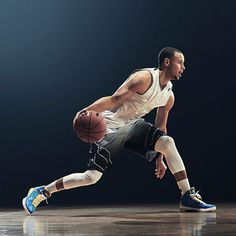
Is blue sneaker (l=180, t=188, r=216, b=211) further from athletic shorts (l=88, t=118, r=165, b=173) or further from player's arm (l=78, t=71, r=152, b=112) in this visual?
player's arm (l=78, t=71, r=152, b=112)

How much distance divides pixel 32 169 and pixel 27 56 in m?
0.95

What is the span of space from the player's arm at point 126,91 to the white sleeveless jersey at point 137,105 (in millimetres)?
49

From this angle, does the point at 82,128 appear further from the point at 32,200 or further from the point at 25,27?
the point at 25,27

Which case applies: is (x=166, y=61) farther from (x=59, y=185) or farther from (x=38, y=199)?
(x=38, y=199)

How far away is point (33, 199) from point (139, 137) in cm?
69

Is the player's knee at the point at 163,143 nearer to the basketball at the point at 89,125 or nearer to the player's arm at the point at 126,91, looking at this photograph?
the player's arm at the point at 126,91

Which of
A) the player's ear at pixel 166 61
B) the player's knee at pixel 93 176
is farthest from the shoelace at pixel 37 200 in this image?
the player's ear at pixel 166 61

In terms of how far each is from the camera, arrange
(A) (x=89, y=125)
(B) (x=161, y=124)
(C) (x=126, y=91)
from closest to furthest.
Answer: (A) (x=89, y=125), (C) (x=126, y=91), (B) (x=161, y=124)

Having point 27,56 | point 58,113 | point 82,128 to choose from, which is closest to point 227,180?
point 58,113

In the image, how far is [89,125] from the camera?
3.34 meters

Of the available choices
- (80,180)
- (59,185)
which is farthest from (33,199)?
(80,180)

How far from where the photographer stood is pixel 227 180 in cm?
546

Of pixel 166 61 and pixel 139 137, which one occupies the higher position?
pixel 166 61

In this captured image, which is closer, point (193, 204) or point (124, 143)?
point (193, 204)
